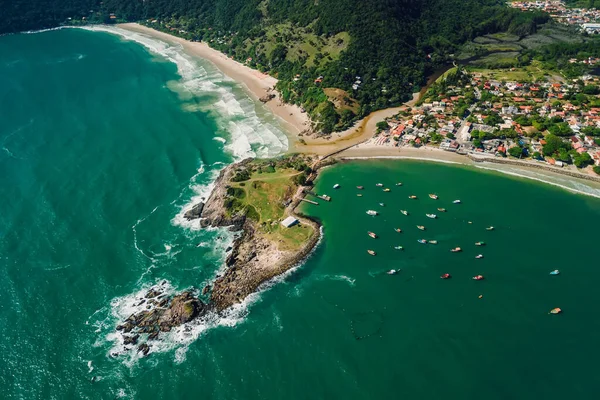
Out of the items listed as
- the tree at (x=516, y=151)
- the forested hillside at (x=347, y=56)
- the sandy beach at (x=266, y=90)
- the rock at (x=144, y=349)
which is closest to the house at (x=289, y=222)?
the rock at (x=144, y=349)

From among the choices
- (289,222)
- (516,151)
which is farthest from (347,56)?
(289,222)

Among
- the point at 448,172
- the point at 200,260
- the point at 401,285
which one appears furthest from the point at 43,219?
the point at 448,172

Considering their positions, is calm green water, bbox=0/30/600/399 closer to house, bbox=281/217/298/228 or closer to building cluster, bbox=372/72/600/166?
house, bbox=281/217/298/228

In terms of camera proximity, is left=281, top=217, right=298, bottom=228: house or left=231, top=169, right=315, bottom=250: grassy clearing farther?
left=281, top=217, right=298, bottom=228: house

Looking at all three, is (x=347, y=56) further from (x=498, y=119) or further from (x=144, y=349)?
(x=144, y=349)

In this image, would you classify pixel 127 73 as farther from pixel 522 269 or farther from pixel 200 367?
pixel 522 269

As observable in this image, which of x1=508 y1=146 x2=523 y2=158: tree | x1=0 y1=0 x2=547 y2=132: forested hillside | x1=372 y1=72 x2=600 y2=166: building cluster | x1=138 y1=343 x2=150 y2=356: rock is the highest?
x1=0 y1=0 x2=547 y2=132: forested hillside

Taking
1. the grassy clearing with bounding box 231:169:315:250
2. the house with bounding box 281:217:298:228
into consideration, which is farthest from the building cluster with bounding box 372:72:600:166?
the house with bounding box 281:217:298:228
